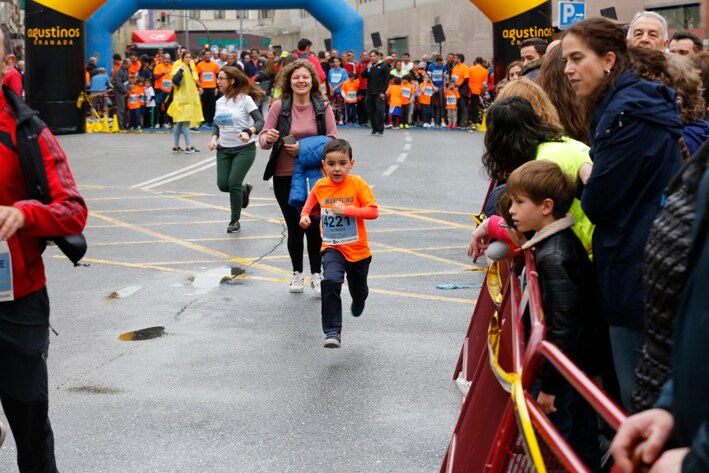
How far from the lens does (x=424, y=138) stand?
27953 mm

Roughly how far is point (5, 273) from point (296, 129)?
5447 mm

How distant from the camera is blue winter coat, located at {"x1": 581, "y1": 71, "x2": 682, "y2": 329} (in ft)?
12.9

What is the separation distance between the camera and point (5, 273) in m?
4.00

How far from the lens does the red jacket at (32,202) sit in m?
3.96

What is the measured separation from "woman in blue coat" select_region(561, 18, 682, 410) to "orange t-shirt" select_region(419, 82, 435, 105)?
97.1ft

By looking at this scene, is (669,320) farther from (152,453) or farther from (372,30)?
(372,30)

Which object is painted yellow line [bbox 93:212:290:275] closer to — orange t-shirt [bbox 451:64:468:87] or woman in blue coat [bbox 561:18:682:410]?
woman in blue coat [bbox 561:18:682:410]

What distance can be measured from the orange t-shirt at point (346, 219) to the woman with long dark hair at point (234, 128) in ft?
16.0

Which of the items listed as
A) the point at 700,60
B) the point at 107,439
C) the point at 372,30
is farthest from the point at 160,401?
the point at 372,30

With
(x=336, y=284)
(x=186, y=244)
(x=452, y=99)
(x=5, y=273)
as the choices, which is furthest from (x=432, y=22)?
(x=5, y=273)

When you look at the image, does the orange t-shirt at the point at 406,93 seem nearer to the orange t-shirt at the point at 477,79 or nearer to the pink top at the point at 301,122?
the orange t-shirt at the point at 477,79

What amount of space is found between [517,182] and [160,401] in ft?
8.98

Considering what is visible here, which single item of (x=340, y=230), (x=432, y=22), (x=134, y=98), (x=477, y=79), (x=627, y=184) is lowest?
(x=340, y=230)

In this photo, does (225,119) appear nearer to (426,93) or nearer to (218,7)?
(426,93)
